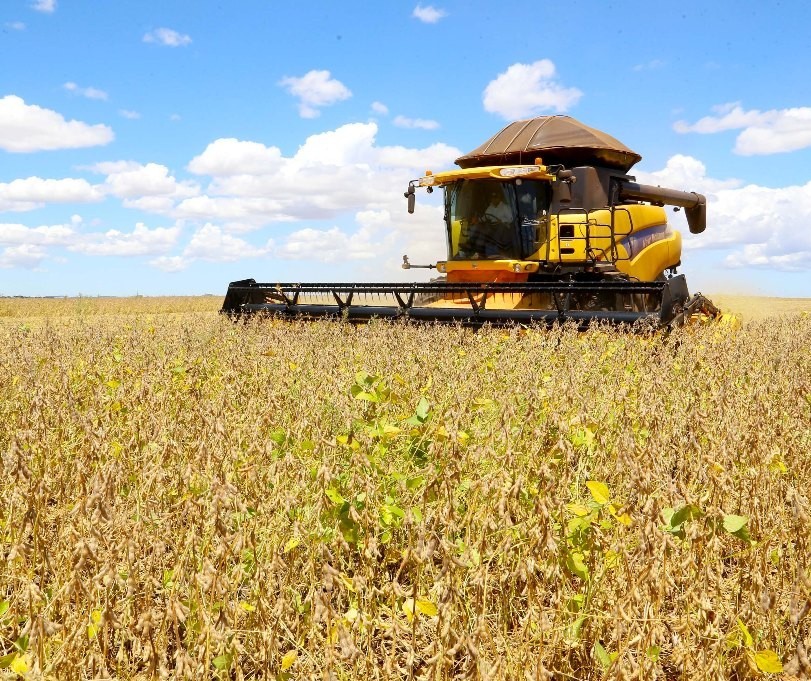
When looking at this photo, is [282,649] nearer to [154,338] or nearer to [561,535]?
[561,535]

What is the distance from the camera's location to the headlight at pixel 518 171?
8.61 meters

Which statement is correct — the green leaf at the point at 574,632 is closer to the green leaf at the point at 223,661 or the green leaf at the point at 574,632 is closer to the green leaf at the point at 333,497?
the green leaf at the point at 333,497

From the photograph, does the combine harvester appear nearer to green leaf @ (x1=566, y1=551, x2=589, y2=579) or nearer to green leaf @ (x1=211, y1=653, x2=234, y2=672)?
green leaf @ (x1=566, y1=551, x2=589, y2=579)

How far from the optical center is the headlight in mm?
8613

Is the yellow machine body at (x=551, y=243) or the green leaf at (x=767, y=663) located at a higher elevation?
the yellow machine body at (x=551, y=243)

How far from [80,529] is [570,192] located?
873 centimetres

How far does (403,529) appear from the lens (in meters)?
2.36

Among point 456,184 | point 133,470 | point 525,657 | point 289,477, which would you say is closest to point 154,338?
point 133,470

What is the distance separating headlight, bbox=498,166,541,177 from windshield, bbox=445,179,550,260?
216 millimetres

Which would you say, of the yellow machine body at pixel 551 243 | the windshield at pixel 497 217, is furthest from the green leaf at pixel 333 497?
the windshield at pixel 497 217

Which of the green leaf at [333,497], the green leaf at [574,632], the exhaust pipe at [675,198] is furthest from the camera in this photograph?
the exhaust pipe at [675,198]

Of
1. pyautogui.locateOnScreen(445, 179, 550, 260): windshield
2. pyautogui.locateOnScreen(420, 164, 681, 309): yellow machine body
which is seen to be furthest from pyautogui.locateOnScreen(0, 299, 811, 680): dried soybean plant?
pyautogui.locateOnScreen(445, 179, 550, 260): windshield

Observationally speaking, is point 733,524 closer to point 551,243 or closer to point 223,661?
point 223,661

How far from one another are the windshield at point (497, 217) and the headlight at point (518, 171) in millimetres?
216
